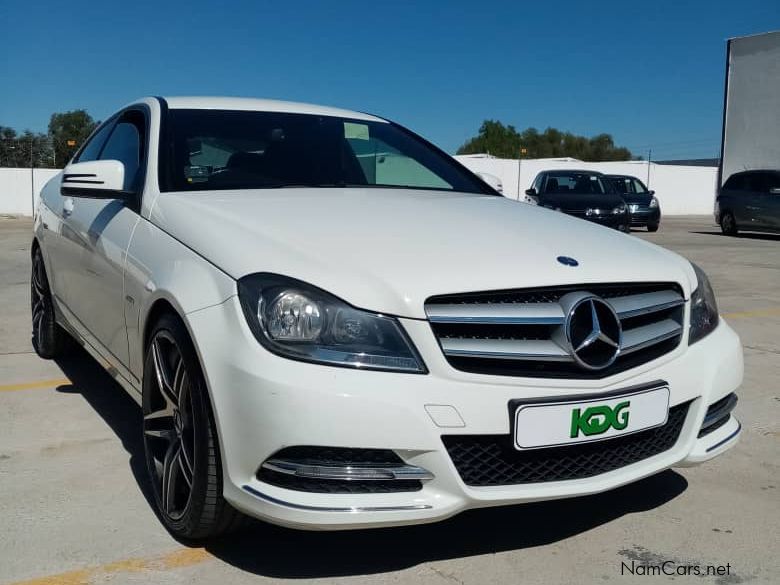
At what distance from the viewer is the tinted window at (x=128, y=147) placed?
349 centimetres

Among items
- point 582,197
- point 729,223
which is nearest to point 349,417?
point 582,197

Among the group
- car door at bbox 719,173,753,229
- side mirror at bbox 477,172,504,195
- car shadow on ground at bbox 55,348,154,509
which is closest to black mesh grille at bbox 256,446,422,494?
car shadow on ground at bbox 55,348,154,509

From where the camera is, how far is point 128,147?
153 inches

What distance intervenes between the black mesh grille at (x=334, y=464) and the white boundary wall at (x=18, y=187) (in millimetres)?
29343

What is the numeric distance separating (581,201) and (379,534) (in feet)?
45.1

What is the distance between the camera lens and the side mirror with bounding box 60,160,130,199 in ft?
10.6

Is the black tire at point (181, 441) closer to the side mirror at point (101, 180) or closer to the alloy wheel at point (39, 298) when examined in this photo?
the side mirror at point (101, 180)

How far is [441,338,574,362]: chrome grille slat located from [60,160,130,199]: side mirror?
5.44 ft

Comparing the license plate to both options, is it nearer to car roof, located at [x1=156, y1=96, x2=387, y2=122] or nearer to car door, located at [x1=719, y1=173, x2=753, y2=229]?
car roof, located at [x1=156, y1=96, x2=387, y2=122]

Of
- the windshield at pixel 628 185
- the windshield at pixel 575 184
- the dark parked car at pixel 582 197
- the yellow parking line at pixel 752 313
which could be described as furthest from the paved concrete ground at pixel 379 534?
the windshield at pixel 628 185

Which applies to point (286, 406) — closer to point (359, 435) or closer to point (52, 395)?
point (359, 435)

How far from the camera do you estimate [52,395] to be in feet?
14.3

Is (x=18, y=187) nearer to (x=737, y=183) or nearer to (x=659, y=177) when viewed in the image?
(x=737, y=183)

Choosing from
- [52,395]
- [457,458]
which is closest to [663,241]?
[52,395]
